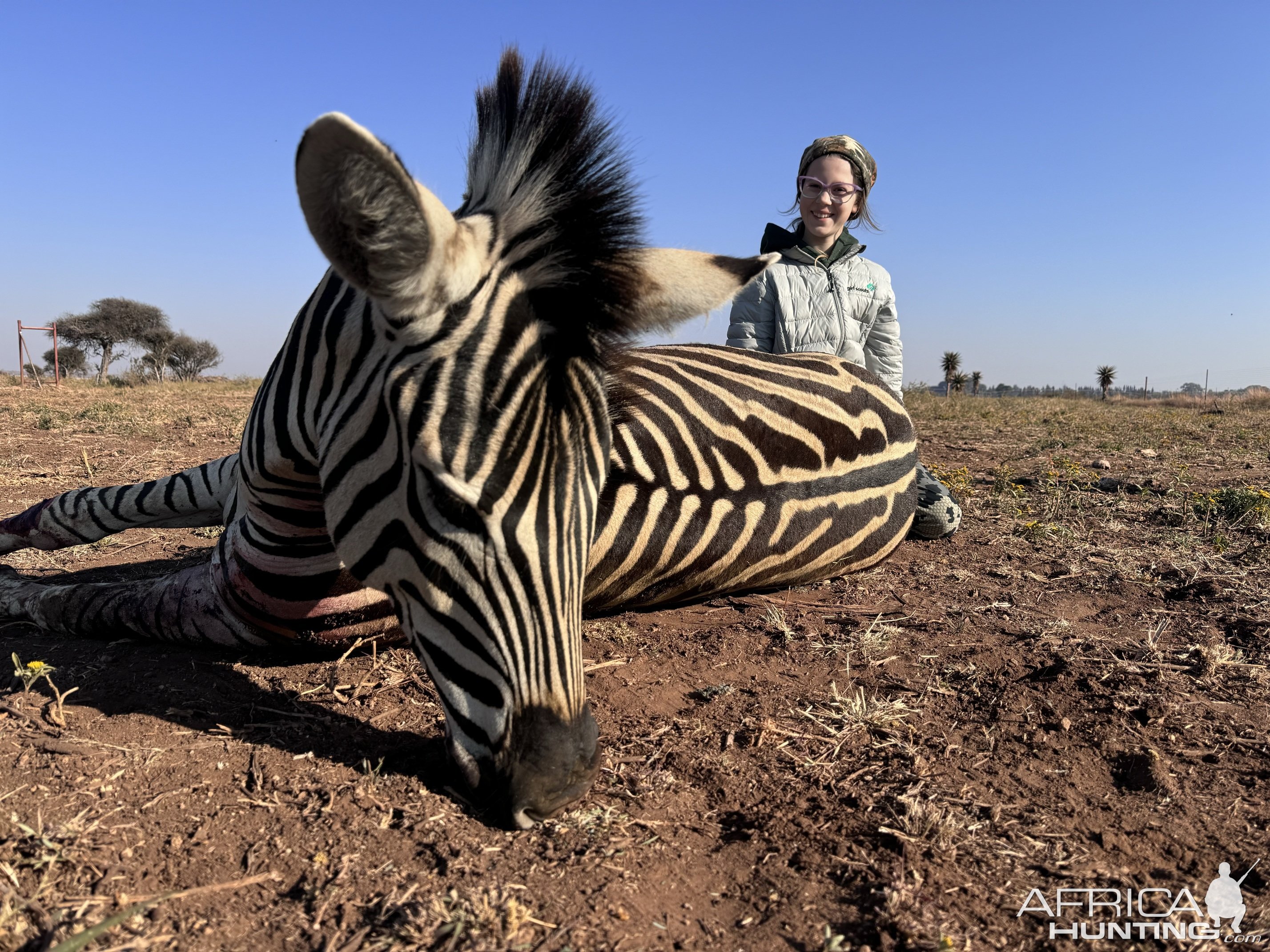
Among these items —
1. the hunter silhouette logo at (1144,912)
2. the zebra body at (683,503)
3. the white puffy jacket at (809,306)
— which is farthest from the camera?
the white puffy jacket at (809,306)

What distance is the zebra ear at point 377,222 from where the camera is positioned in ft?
4.93

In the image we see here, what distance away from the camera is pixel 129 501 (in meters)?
3.66

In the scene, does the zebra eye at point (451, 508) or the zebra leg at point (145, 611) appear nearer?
the zebra eye at point (451, 508)

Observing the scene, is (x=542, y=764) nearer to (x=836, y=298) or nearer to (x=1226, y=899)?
(x=1226, y=899)

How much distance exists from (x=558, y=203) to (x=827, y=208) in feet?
11.8

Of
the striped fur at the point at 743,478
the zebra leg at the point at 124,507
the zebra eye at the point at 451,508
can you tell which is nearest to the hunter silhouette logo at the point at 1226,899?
the zebra eye at the point at 451,508

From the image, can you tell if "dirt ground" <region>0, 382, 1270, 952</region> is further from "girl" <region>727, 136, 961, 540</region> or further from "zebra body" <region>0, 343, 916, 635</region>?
"girl" <region>727, 136, 961, 540</region>

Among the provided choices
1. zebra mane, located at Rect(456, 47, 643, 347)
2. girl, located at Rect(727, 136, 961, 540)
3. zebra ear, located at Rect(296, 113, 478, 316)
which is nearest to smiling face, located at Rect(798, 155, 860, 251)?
girl, located at Rect(727, 136, 961, 540)

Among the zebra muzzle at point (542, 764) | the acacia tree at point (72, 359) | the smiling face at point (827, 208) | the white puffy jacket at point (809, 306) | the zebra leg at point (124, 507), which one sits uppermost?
the acacia tree at point (72, 359)

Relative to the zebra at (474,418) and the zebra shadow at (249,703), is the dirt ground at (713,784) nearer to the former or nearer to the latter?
the zebra shadow at (249,703)

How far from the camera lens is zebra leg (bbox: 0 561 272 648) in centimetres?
275

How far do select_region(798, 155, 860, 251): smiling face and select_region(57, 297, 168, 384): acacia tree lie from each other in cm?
3986

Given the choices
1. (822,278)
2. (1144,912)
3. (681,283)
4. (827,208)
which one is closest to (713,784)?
(1144,912)

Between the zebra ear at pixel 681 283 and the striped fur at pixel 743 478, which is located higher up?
the zebra ear at pixel 681 283
